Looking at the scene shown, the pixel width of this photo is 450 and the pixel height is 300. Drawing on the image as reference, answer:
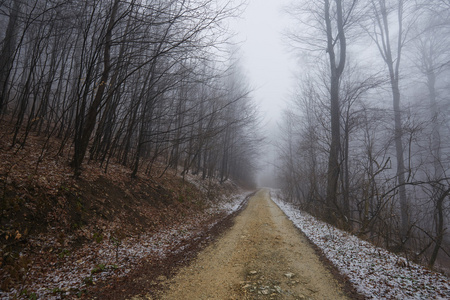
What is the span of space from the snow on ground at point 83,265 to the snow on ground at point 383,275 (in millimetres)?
3749

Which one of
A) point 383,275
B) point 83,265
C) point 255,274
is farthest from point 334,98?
point 83,265

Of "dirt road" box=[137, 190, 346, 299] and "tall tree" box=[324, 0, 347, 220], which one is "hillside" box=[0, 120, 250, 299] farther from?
"tall tree" box=[324, 0, 347, 220]

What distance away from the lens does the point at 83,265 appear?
3.65 meters

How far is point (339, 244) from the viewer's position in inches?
Result: 219

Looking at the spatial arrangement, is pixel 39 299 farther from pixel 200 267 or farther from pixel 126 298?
pixel 200 267

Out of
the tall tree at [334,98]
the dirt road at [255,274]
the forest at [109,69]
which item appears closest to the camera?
the dirt road at [255,274]

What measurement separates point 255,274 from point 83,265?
3081mm

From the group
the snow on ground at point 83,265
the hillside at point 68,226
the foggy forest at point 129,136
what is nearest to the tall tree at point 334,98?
the foggy forest at point 129,136

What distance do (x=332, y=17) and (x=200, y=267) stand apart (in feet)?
42.3

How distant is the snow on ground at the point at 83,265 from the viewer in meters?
2.92

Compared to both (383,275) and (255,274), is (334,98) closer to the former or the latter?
(383,275)

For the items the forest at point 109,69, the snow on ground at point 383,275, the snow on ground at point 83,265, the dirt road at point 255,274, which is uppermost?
the forest at point 109,69

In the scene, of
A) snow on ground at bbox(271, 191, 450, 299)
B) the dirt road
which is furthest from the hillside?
snow on ground at bbox(271, 191, 450, 299)

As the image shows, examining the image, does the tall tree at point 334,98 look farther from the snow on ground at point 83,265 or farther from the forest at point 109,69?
the snow on ground at point 83,265
